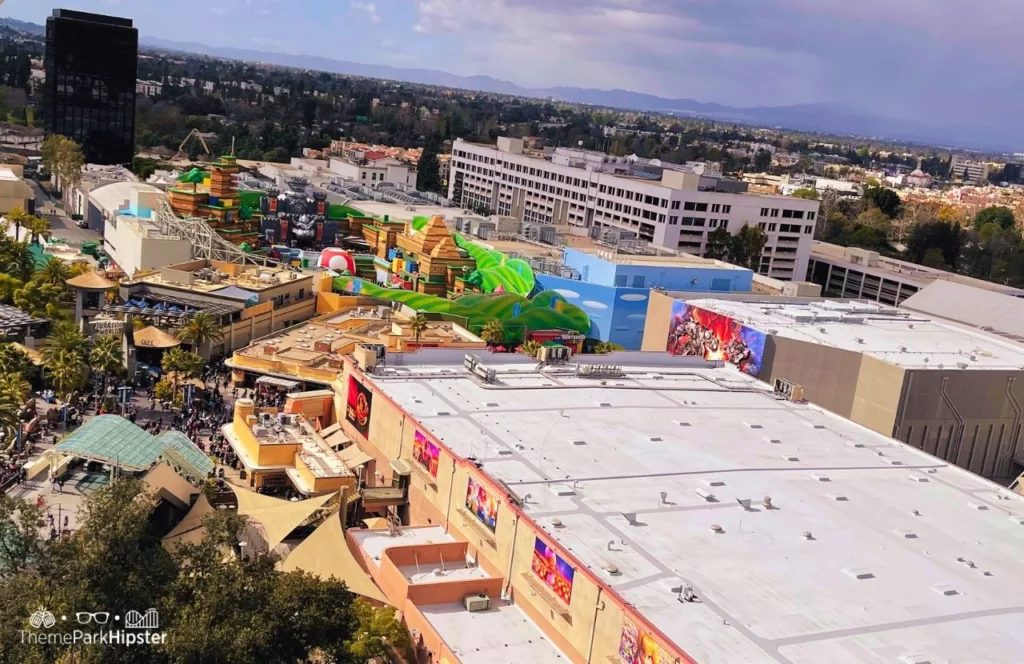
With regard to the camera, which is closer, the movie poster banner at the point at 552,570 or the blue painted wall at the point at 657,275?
the movie poster banner at the point at 552,570

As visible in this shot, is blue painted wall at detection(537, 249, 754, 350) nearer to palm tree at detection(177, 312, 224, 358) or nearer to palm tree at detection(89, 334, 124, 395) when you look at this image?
palm tree at detection(177, 312, 224, 358)

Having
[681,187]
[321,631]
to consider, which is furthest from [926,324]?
[321,631]

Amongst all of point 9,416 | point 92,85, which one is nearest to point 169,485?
point 9,416

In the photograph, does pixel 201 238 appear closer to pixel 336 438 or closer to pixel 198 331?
pixel 198 331

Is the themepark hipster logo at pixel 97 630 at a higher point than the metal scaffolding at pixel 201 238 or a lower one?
lower

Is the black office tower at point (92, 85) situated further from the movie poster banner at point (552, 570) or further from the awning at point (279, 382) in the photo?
the movie poster banner at point (552, 570)

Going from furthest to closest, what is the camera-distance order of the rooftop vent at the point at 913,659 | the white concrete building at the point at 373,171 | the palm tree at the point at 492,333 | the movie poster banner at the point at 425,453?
1. the white concrete building at the point at 373,171
2. the palm tree at the point at 492,333
3. the movie poster banner at the point at 425,453
4. the rooftop vent at the point at 913,659

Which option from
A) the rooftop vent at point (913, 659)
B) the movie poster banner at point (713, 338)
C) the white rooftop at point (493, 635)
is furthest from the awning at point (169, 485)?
the movie poster banner at point (713, 338)
